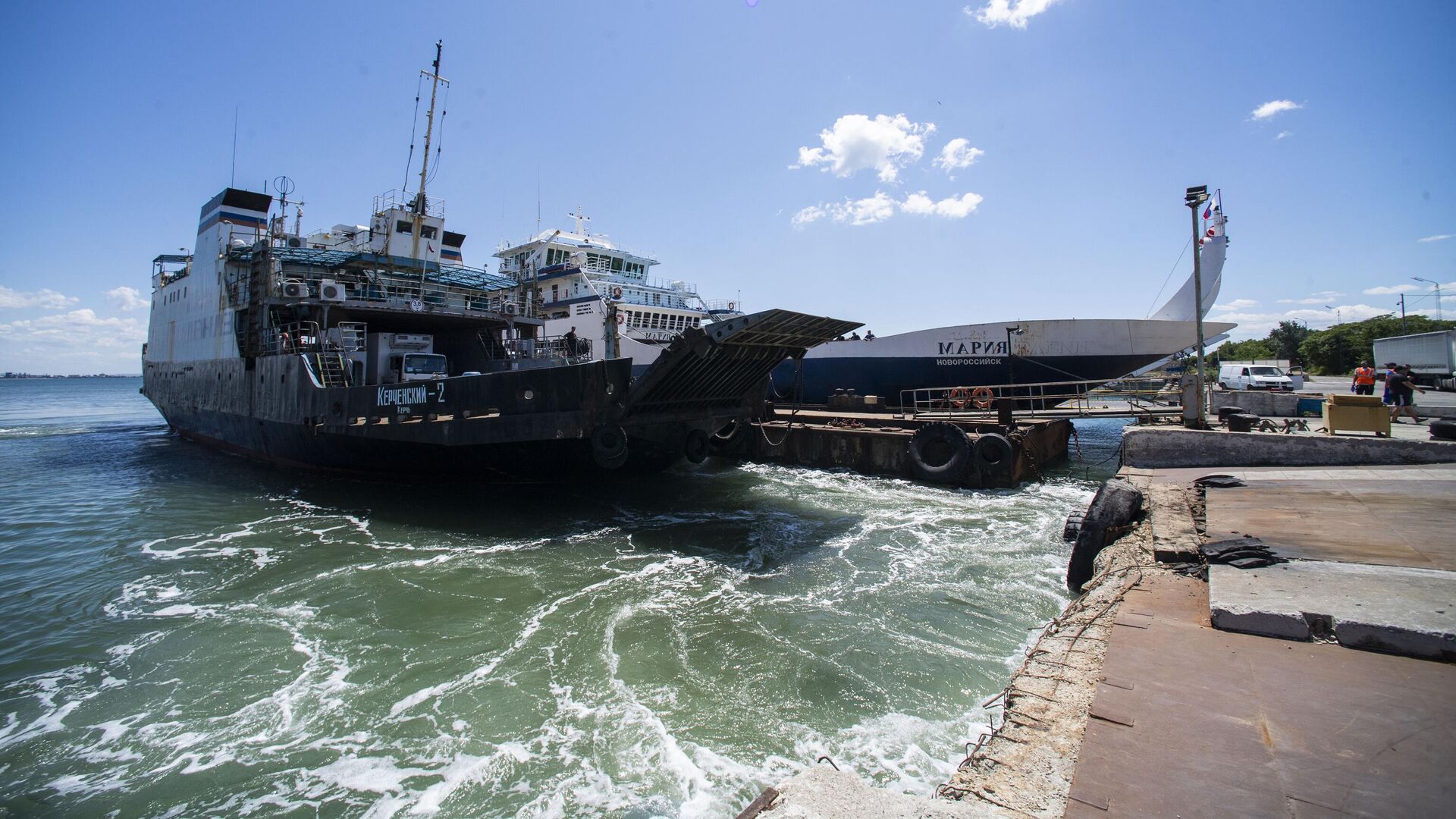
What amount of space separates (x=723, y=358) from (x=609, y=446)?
2.55 m

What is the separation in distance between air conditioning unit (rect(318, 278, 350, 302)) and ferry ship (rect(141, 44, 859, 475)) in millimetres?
28

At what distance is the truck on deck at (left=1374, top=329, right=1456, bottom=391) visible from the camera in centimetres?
2536

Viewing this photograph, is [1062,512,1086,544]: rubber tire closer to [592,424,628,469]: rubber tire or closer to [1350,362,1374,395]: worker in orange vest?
[592,424,628,469]: rubber tire

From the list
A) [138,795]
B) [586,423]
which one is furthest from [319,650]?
[586,423]

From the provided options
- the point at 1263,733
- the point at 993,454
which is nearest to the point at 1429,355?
the point at 993,454

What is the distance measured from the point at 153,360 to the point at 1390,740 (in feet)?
114

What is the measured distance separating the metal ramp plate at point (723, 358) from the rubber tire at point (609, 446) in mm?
508

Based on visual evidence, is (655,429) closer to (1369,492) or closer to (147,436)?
(1369,492)

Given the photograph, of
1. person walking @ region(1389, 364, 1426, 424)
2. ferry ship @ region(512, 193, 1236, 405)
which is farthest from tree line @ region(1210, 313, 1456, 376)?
person walking @ region(1389, 364, 1426, 424)

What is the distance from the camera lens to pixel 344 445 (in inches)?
526

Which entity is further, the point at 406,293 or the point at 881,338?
the point at 881,338

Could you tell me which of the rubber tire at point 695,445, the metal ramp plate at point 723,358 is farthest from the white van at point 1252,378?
the rubber tire at point 695,445

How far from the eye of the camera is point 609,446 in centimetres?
1083

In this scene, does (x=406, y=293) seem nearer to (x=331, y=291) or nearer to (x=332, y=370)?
(x=331, y=291)
